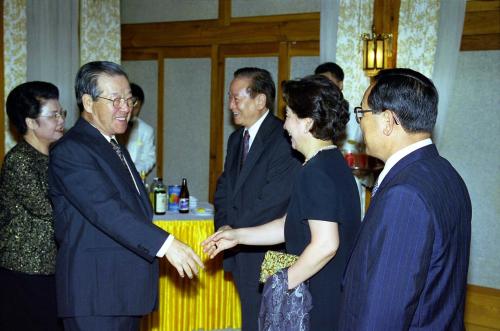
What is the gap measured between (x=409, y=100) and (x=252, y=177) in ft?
6.02

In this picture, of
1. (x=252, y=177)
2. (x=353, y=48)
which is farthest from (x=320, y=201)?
(x=353, y=48)

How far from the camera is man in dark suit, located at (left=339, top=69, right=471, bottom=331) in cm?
162

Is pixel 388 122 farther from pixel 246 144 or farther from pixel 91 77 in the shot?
pixel 246 144

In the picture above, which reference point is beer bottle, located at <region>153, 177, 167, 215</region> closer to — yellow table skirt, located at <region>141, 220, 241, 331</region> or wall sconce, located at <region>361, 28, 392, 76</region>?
yellow table skirt, located at <region>141, 220, 241, 331</region>

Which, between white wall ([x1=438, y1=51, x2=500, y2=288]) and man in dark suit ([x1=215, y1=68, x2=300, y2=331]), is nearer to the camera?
man in dark suit ([x1=215, y1=68, x2=300, y2=331])

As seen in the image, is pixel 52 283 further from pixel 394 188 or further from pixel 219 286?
pixel 394 188

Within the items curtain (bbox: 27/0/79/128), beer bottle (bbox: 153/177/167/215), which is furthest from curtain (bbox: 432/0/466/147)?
curtain (bbox: 27/0/79/128)

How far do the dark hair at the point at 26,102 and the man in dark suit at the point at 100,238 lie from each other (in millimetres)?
888

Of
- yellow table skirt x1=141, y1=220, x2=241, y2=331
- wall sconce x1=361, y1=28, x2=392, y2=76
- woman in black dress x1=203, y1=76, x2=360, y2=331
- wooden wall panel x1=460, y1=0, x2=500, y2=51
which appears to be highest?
wooden wall panel x1=460, y1=0, x2=500, y2=51

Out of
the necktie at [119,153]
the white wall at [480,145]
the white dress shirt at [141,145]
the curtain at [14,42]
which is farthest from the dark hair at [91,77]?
the curtain at [14,42]

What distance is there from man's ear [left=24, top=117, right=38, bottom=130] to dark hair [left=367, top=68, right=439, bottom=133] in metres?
2.18

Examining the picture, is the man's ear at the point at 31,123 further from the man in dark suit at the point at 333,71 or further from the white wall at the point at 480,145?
the white wall at the point at 480,145

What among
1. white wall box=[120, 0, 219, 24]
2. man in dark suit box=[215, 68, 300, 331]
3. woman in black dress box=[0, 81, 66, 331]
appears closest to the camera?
woman in black dress box=[0, 81, 66, 331]

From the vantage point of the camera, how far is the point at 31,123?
3264mm
